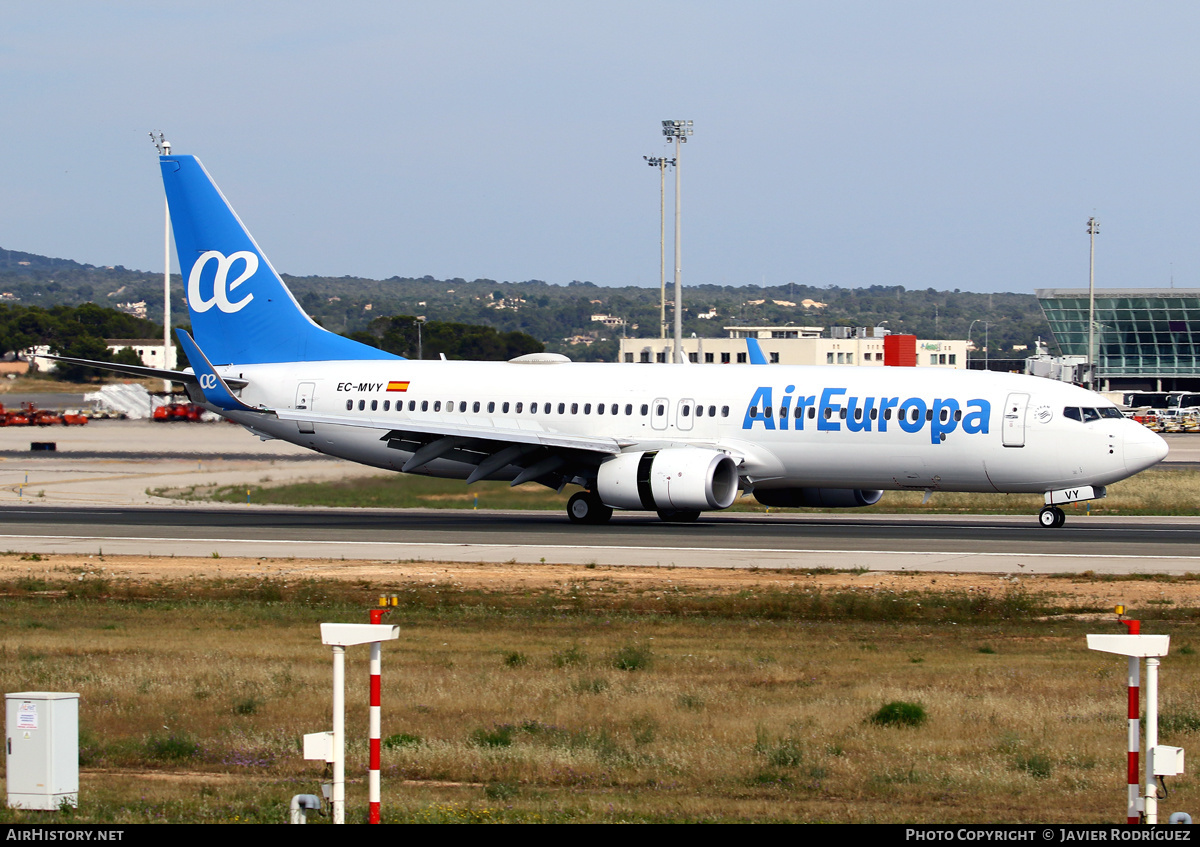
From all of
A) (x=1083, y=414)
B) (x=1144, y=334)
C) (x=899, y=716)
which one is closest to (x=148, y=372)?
(x=1083, y=414)

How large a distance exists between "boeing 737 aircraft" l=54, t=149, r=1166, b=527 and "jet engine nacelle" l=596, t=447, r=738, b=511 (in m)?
0.05

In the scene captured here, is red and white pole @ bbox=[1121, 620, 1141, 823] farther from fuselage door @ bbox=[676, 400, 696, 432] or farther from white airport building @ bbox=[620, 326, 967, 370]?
white airport building @ bbox=[620, 326, 967, 370]

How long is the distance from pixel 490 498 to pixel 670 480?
8311 mm

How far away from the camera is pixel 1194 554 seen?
30.6m

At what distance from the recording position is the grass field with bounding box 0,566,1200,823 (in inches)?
462

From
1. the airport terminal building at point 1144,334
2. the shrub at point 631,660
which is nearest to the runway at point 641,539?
the shrub at point 631,660

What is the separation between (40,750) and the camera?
10812mm

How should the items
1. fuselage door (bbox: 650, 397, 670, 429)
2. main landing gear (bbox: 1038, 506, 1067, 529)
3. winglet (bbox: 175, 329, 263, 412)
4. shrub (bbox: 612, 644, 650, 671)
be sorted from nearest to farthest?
shrub (bbox: 612, 644, 650, 671) → main landing gear (bbox: 1038, 506, 1067, 529) → fuselage door (bbox: 650, 397, 670, 429) → winglet (bbox: 175, 329, 263, 412)

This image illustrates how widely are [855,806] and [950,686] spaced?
5.49m

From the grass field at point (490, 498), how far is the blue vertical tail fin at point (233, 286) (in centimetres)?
427

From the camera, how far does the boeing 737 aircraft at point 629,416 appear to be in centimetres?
3569

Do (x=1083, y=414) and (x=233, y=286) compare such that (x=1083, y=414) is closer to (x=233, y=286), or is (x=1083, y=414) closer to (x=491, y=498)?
(x=491, y=498)

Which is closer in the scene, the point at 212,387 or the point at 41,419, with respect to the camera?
the point at 212,387

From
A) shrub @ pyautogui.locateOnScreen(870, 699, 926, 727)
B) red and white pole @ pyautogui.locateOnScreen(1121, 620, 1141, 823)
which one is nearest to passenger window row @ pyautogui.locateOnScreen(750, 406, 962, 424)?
shrub @ pyautogui.locateOnScreen(870, 699, 926, 727)
